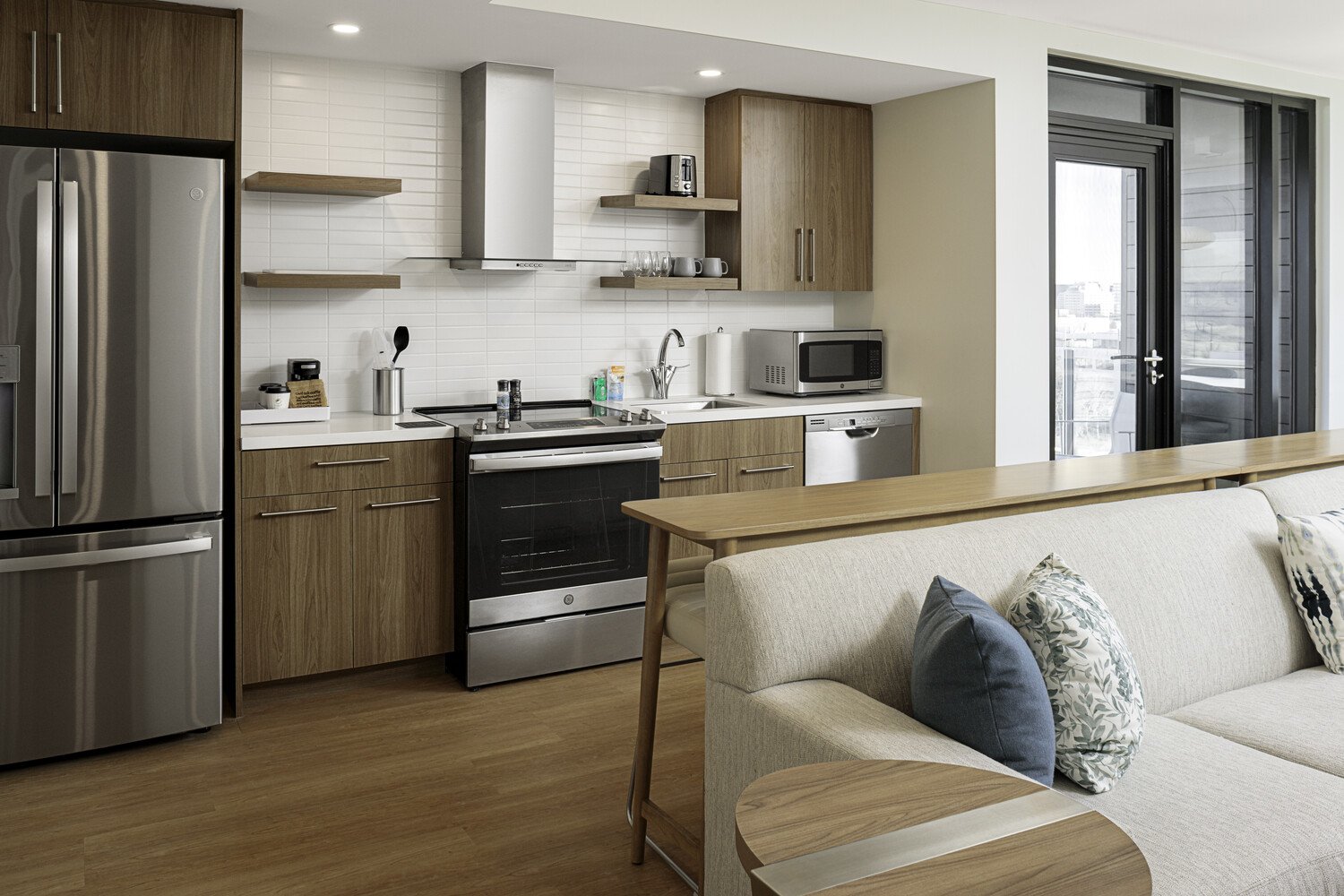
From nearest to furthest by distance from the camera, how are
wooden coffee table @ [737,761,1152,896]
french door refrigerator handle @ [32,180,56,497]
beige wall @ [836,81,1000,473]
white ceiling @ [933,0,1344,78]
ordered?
wooden coffee table @ [737,761,1152,896]
french door refrigerator handle @ [32,180,56,497]
white ceiling @ [933,0,1344,78]
beige wall @ [836,81,1000,473]

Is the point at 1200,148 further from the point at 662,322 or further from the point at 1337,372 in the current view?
the point at 662,322

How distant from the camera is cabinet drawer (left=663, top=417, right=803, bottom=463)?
4398 mm

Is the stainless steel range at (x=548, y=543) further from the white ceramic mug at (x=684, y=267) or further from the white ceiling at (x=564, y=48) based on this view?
the white ceiling at (x=564, y=48)

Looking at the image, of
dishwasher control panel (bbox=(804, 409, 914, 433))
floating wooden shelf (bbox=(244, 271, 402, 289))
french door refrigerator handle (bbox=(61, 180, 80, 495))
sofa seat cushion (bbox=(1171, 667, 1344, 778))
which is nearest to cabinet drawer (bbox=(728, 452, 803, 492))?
dishwasher control panel (bbox=(804, 409, 914, 433))

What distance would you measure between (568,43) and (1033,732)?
3.06m

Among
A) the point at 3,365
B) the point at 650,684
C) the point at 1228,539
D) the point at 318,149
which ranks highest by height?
the point at 318,149

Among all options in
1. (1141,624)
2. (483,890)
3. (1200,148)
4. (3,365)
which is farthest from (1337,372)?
(3,365)

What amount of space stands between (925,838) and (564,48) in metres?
3.43

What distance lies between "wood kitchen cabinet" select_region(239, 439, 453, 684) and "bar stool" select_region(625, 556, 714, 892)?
4.49 feet

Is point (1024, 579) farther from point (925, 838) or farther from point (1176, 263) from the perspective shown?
point (1176, 263)

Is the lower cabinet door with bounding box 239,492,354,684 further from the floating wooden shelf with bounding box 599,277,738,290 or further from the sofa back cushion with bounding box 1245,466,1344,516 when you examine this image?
the sofa back cushion with bounding box 1245,466,1344,516

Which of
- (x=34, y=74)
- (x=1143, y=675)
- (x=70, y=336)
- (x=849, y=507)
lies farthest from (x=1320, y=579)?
(x=34, y=74)

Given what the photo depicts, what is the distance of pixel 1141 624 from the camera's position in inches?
99.0

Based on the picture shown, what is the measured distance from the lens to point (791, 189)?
5.02m
